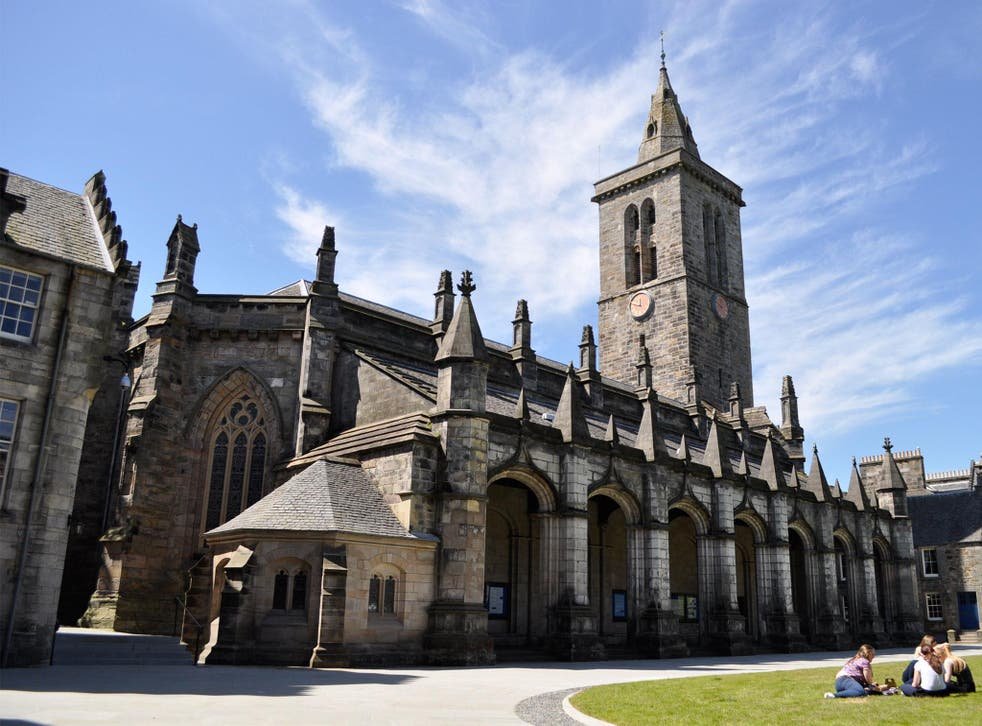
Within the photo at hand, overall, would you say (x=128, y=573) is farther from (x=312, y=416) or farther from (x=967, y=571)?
(x=967, y=571)

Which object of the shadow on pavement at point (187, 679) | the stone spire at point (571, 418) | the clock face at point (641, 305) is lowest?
the shadow on pavement at point (187, 679)

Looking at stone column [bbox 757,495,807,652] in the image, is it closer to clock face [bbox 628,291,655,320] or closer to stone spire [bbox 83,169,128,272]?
clock face [bbox 628,291,655,320]

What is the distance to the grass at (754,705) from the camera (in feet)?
37.2

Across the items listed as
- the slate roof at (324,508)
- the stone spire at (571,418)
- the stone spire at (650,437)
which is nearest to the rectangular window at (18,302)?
the slate roof at (324,508)

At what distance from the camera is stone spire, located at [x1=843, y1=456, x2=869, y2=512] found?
4553 cm

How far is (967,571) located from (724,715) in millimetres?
45879

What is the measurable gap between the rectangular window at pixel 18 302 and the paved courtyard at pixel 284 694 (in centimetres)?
712

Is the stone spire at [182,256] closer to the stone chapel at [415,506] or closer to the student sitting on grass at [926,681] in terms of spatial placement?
the stone chapel at [415,506]

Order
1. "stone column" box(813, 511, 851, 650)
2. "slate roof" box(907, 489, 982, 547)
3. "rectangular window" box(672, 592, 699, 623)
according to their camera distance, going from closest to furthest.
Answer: "rectangular window" box(672, 592, 699, 623) → "stone column" box(813, 511, 851, 650) → "slate roof" box(907, 489, 982, 547)

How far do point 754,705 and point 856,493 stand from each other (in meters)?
36.7

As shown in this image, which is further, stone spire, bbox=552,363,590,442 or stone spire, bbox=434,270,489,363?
stone spire, bbox=552,363,590,442

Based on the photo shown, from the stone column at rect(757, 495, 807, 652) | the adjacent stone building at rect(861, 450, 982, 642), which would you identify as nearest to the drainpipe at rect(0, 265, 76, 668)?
the stone column at rect(757, 495, 807, 652)

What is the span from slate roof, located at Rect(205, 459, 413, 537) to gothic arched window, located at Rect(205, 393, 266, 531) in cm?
551

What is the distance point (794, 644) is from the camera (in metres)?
35.1
